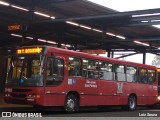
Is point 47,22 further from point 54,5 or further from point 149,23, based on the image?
point 149,23

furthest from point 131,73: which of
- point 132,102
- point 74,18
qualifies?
point 74,18

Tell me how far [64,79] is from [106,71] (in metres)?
3.81

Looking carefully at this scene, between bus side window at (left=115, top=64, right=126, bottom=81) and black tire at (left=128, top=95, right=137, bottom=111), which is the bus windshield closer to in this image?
bus side window at (left=115, top=64, right=126, bottom=81)

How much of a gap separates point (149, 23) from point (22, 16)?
28.7ft

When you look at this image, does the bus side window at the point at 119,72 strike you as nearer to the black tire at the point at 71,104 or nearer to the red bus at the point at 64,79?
the red bus at the point at 64,79

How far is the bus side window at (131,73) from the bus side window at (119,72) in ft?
1.38

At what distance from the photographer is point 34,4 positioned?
22.0 meters

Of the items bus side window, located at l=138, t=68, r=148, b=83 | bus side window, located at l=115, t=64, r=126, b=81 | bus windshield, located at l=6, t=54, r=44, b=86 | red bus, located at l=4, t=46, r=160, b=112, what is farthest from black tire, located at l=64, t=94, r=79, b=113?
bus side window, located at l=138, t=68, r=148, b=83

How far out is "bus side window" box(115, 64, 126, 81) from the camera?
1977 cm

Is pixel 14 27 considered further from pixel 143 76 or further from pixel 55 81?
pixel 143 76

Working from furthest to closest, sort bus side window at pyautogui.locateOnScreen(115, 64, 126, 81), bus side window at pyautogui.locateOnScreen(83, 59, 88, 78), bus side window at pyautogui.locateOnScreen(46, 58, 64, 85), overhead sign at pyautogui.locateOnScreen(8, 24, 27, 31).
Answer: overhead sign at pyautogui.locateOnScreen(8, 24, 27, 31) < bus side window at pyautogui.locateOnScreen(115, 64, 126, 81) < bus side window at pyautogui.locateOnScreen(83, 59, 88, 78) < bus side window at pyautogui.locateOnScreen(46, 58, 64, 85)

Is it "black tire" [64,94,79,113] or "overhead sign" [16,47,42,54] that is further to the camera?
"black tire" [64,94,79,113]

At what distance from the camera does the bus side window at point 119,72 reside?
64.8 ft

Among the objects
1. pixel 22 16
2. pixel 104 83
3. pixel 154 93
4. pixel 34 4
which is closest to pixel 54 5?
pixel 34 4
